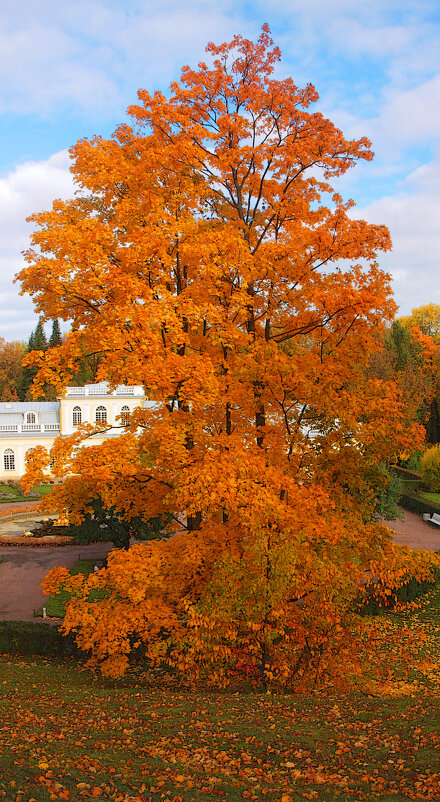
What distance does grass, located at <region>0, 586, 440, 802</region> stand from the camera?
634cm

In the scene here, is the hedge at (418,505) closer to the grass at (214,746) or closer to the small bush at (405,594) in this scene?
the small bush at (405,594)

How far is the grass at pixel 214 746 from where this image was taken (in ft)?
20.8

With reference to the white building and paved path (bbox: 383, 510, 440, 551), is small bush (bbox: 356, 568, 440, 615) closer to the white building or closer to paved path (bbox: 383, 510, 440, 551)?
paved path (bbox: 383, 510, 440, 551)

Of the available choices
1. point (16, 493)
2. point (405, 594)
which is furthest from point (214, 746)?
point (16, 493)

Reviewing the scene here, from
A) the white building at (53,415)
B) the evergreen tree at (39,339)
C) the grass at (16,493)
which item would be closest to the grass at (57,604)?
the grass at (16,493)

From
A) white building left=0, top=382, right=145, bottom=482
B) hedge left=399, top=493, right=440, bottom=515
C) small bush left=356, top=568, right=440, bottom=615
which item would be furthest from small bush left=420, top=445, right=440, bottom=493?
white building left=0, top=382, right=145, bottom=482

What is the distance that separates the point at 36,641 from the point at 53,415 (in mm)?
36143

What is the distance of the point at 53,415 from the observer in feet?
165

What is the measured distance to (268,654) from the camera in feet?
38.2

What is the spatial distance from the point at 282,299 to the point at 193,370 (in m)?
3.24

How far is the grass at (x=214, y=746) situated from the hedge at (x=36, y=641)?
410cm

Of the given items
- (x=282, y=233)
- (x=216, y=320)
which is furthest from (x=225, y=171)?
(x=216, y=320)

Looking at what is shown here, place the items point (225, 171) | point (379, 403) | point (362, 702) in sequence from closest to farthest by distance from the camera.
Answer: point (362, 702) < point (379, 403) < point (225, 171)

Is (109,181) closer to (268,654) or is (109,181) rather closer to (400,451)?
(400,451)
